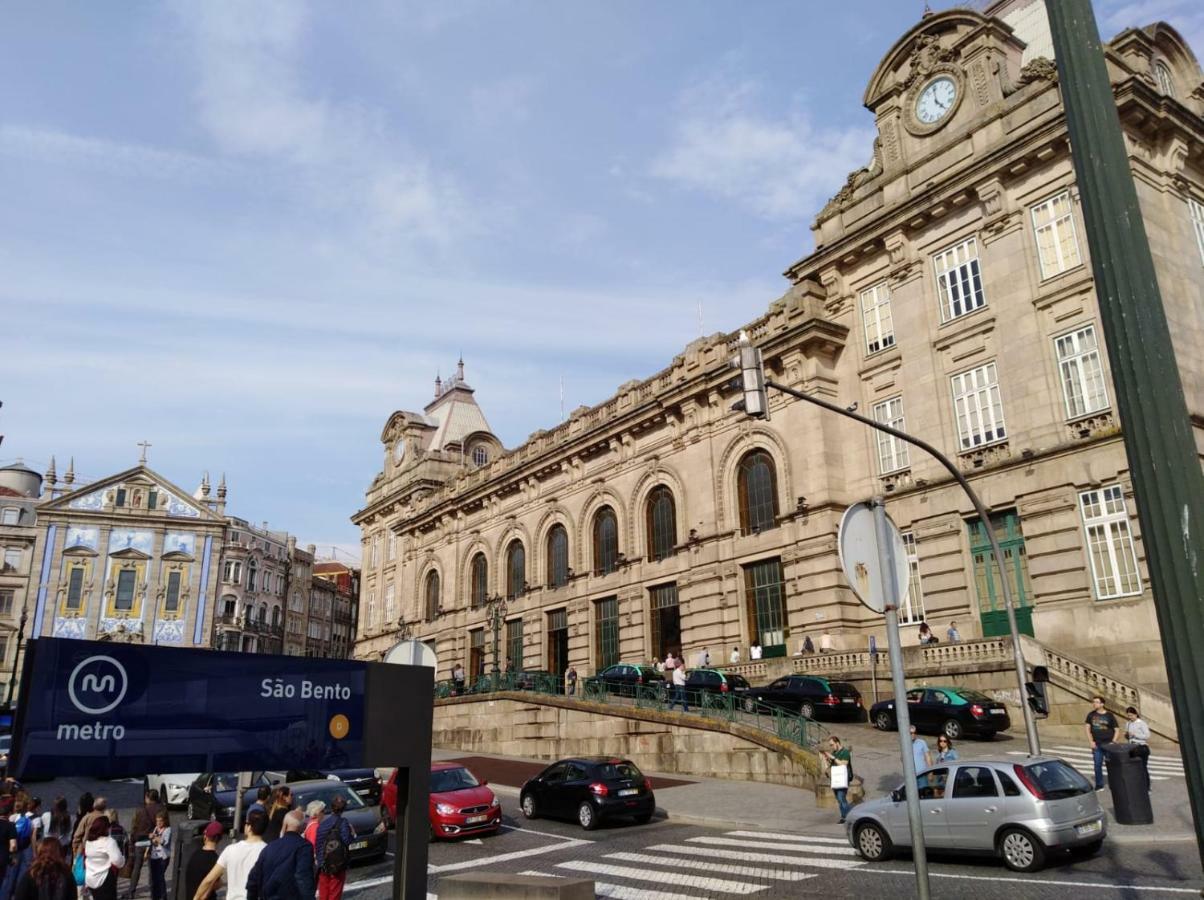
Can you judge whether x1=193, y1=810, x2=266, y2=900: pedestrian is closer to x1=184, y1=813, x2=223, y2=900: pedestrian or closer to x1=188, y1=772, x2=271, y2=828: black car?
x1=184, y1=813, x2=223, y2=900: pedestrian

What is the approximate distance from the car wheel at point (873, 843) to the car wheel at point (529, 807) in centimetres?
889

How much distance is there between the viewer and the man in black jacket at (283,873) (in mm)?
8875

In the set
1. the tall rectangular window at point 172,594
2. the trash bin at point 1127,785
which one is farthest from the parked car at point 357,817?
the tall rectangular window at point 172,594

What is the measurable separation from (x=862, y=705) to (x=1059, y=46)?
1074 inches

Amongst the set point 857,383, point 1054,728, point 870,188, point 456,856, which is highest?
point 870,188

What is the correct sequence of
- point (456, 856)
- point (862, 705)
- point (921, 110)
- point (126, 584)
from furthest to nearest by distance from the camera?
point (126, 584) → point (921, 110) → point (862, 705) → point (456, 856)

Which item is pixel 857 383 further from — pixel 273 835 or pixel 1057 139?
pixel 273 835

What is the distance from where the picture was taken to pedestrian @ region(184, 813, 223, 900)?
1044 centimetres

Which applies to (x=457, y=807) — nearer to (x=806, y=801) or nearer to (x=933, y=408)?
(x=806, y=801)

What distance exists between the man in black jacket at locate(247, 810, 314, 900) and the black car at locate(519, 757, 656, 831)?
445 inches

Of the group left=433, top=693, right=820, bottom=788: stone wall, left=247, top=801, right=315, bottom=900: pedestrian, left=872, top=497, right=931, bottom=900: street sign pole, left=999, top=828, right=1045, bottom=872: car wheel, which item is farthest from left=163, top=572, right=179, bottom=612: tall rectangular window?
left=872, top=497, right=931, bottom=900: street sign pole

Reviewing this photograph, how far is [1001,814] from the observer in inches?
527

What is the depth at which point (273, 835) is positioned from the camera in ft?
44.4

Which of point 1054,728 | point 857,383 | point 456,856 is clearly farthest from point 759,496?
point 456,856
